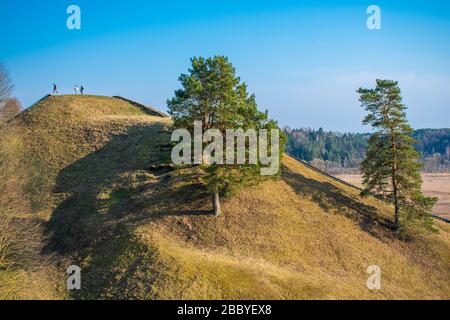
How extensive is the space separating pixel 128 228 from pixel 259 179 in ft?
42.1

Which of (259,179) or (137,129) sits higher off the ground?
(137,129)

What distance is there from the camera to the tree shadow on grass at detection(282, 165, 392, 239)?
3969cm

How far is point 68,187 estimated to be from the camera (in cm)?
4497

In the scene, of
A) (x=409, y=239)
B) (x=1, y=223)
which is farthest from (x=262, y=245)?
(x=1, y=223)

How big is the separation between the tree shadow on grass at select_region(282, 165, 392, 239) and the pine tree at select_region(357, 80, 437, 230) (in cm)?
255

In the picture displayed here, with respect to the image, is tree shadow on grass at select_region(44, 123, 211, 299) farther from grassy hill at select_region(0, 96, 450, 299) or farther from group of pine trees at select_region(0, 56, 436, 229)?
group of pine trees at select_region(0, 56, 436, 229)

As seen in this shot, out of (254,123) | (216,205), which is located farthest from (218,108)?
(216,205)

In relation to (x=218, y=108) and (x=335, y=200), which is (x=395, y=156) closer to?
(x=335, y=200)

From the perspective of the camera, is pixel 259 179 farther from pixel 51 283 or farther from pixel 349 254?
pixel 51 283

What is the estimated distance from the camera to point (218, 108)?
36.3 m

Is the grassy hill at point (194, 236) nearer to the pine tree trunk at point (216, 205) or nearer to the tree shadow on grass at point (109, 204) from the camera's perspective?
the tree shadow on grass at point (109, 204)

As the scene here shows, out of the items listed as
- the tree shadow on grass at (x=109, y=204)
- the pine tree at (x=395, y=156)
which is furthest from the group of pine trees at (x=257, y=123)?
the tree shadow on grass at (x=109, y=204)

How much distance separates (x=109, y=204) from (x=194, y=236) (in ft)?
37.7

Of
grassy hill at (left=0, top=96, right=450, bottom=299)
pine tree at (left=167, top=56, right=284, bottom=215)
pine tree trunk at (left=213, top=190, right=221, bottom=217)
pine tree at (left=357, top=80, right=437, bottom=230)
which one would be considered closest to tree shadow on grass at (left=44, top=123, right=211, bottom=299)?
grassy hill at (left=0, top=96, right=450, bottom=299)
